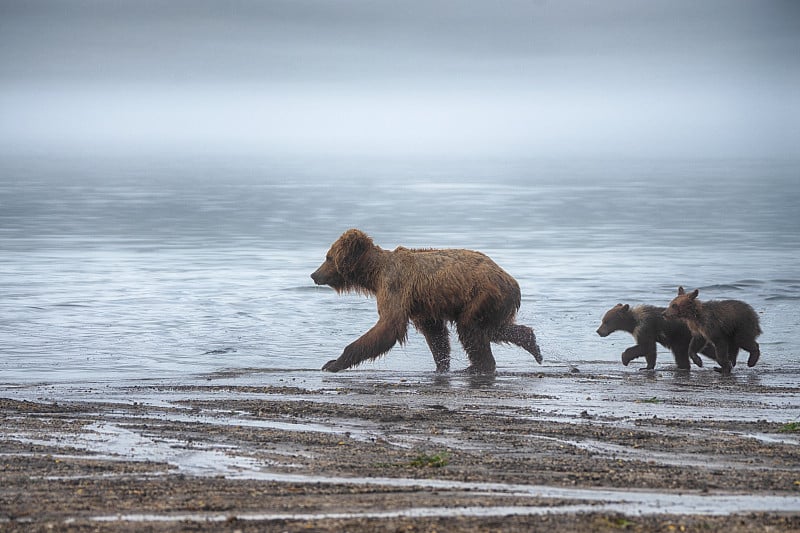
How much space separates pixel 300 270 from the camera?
2736 cm

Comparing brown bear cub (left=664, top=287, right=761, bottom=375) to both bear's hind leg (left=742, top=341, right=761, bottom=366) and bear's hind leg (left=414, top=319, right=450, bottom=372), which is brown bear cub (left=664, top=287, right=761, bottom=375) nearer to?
bear's hind leg (left=742, top=341, right=761, bottom=366)

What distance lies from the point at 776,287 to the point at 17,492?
19.0 metres

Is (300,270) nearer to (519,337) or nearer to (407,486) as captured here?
(519,337)

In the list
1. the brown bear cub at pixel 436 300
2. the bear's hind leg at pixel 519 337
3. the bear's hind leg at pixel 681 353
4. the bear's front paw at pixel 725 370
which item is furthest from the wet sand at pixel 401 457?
the bear's hind leg at pixel 681 353

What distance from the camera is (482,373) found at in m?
14.0

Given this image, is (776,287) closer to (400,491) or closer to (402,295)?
(402,295)

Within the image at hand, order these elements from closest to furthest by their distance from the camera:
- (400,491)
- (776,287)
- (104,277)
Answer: (400,491) < (776,287) < (104,277)

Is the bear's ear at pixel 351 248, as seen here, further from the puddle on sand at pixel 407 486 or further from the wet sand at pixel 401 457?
the puddle on sand at pixel 407 486

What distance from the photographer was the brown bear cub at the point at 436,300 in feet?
45.5

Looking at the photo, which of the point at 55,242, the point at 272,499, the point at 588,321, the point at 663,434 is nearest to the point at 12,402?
the point at 272,499

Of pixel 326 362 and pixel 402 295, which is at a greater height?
pixel 402 295

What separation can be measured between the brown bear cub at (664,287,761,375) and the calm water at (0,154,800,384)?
0.33 metres

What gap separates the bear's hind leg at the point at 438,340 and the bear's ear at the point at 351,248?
3.32 ft

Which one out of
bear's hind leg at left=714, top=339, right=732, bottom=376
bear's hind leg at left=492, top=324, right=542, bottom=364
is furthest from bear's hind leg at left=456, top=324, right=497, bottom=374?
bear's hind leg at left=714, top=339, right=732, bottom=376
